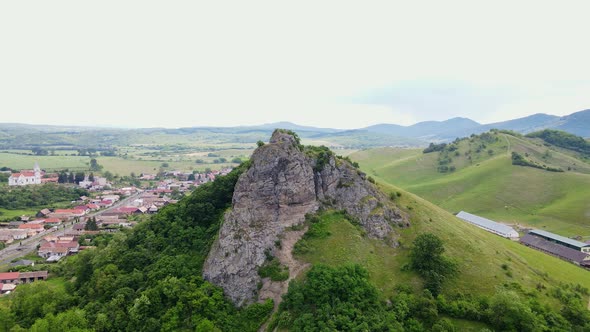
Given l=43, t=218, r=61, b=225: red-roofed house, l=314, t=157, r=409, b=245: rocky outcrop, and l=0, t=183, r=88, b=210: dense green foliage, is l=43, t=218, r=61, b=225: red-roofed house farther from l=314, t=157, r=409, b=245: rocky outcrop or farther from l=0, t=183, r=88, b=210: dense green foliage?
l=314, t=157, r=409, b=245: rocky outcrop

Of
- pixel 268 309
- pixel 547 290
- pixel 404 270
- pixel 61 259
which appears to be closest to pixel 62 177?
pixel 61 259

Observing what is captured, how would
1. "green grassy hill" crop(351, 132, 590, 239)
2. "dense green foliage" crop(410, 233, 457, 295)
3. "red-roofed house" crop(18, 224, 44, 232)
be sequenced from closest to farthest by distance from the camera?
"dense green foliage" crop(410, 233, 457, 295) < "red-roofed house" crop(18, 224, 44, 232) < "green grassy hill" crop(351, 132, 590, 239)

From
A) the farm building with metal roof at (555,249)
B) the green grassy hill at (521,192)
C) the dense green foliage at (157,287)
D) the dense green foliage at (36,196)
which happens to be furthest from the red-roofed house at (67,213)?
the farm building with metal roof at (555,249)

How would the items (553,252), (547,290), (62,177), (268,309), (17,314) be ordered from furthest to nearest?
(62,177) → (553,252) → (17,314) → (547,290) → (268,309)

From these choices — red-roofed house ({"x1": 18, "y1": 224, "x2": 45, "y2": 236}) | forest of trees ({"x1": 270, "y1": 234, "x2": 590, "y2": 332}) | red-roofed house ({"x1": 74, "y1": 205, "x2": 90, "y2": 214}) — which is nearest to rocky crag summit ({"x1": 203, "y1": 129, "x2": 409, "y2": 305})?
forest of trees ({"x1": 270, "y1": 234, "x2": 590, "y2": 332})

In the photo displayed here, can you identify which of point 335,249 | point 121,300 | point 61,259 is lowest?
point 61,259

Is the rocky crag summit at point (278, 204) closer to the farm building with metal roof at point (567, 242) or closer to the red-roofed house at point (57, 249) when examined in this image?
the farm building with metal roof at point (567, 242)

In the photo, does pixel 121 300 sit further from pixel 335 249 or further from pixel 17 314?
pixel 335 249

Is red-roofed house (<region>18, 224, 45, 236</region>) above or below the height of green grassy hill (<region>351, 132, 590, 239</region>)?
below
